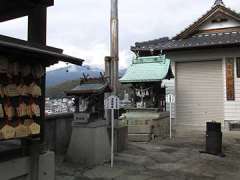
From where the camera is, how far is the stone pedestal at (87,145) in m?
10.1

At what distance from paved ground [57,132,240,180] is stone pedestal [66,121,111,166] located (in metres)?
0.31

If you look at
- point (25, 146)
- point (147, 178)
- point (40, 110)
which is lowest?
point (147, 178)

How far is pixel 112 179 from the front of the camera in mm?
8773

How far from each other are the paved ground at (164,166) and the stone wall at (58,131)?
2.31ft

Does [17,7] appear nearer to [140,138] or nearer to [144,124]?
Result: [140,138]

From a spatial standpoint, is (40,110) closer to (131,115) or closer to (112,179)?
(112,179)

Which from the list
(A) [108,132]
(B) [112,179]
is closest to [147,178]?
(B) [112,179]

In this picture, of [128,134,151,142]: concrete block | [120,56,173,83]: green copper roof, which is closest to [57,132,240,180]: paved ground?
[128,134,151,142]: concrete block

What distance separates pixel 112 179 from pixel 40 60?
385 centimetres

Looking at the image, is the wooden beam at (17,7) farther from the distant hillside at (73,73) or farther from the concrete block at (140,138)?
the concrete block at (140,138)

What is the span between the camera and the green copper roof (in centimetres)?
1635

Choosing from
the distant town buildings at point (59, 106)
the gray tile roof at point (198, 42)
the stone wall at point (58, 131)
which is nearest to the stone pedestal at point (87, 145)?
the stone wall at point (58, 131)

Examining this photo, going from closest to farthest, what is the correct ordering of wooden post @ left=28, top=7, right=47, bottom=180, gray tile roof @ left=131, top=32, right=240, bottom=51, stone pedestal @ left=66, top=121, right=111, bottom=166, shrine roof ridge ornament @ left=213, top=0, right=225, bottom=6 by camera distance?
wooden post @ left=28, top=7, right=47, bottom=180, stone pedestal @ left=66, top=121, right=111, bottom=166, gray tile roof @ left=131, top=32, right=240, bottom=51, shrine roof ridge ornament @ left=213, top=0, right=225, bottom=6

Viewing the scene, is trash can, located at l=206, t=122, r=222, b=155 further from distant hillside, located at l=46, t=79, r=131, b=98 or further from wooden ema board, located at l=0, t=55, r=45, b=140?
wooden ema board, located at l=0, t=55, r=45, b=140
